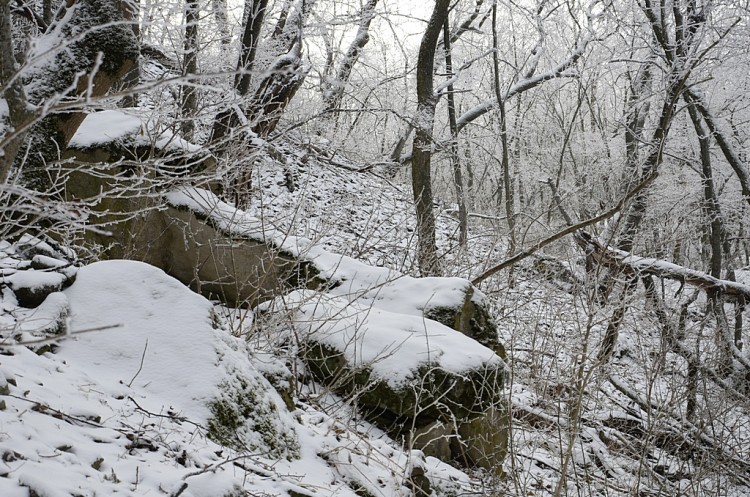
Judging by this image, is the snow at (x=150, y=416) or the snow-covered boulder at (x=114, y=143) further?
the snow-covered boulder at (x=114, y=143)

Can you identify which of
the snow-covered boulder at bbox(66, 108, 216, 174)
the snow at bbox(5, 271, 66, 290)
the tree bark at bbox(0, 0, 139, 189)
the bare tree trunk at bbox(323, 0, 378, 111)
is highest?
the bare tree trunk at bbox(323, 0, 378, 111)

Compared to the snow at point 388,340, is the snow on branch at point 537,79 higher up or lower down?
higher up

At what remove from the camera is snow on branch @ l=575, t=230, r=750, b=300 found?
749 centimetres

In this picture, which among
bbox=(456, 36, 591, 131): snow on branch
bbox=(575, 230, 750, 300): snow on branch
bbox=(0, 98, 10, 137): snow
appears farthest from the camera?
bbox=(456, 36, 591, 131): snow on branch

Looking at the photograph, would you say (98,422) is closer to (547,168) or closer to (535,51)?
(535,51)

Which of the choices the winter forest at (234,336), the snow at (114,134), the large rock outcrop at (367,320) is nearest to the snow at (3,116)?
the winter forest at (234,336)

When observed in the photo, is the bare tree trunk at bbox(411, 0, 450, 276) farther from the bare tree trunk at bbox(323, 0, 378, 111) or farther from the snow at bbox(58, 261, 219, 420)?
the snow at bbox(58, 261, 219, 420)

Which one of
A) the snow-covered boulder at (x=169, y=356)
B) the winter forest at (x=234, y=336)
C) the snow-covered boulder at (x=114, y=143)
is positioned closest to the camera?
the winter forest at (x=234, y=336)

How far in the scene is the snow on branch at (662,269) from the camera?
24.6 feet

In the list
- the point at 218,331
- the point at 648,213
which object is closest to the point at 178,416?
the point at 218,331

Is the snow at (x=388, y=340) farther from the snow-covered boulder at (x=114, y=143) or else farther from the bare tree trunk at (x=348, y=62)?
the bare tree trunk at (x=348, y=62)

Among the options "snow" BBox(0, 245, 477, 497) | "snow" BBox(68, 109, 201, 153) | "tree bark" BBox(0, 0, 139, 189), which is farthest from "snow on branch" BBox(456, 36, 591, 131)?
"snow" BBox(0, 245, 477, 497)

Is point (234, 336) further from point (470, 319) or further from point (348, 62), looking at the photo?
point (348, 62)

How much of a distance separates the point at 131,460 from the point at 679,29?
1069 cm
